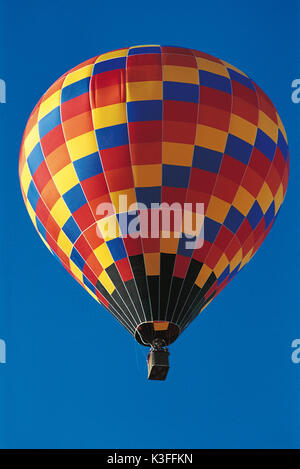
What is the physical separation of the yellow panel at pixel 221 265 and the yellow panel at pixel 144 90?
227cm

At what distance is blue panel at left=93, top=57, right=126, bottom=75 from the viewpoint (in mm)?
14422

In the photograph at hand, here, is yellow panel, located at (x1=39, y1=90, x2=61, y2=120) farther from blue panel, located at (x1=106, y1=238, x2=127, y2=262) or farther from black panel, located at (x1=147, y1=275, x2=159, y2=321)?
black panel, located at (x1=147, y1=275, x2=159, y2=321)

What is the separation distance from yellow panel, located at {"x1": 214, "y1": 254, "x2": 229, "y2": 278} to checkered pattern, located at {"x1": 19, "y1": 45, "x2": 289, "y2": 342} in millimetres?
18

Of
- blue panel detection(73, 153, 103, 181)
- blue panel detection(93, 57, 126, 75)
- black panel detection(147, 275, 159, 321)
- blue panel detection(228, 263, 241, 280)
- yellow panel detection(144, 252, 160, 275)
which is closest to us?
black panel detection(147, 275, 159, 321)

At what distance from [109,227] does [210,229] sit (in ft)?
4.31

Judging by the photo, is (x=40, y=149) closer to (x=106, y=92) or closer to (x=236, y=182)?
(x=106, y=92)

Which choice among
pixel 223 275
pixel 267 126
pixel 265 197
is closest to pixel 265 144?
pixel 267 126

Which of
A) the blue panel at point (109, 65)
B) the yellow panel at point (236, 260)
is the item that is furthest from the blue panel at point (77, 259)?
the blue panel at point (109, 65)

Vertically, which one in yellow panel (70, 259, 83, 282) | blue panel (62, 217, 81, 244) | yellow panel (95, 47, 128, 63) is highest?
yellow panel (95, 47, 128, 63)

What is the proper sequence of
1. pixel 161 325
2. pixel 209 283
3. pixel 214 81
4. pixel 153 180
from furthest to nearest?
A: 1. pixel 214 81
2. pixel 209 283
3. pixel 153 180
4. pixel 161 325

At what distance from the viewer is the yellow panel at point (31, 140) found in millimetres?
14541

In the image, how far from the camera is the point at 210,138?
1387 cm

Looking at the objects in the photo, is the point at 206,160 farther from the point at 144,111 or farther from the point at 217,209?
the point at 144,111

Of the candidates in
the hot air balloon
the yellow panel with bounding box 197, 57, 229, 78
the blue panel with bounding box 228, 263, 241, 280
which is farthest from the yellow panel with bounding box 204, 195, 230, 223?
the yellow panel with bounding box 197, 57, 229, 78
